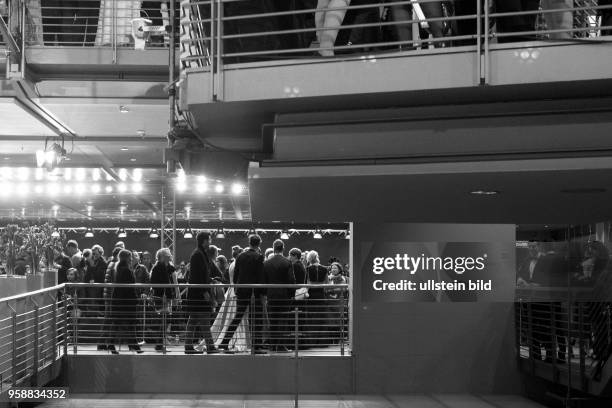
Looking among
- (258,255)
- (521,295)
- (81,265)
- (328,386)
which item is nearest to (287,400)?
(328,386)

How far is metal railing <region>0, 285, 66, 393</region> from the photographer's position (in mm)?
9875

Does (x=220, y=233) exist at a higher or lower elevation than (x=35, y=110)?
lower

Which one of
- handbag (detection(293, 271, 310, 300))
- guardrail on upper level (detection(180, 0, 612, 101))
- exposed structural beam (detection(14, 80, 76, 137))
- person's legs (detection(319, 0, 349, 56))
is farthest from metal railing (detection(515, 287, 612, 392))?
exposed structural beam (detection(14, 80, 76, 137))

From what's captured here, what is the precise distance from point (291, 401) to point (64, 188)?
1129cm

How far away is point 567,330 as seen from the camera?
11.0 meters

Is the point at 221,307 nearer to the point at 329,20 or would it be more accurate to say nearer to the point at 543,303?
the point at 543,303

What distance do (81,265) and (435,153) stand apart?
482 inches

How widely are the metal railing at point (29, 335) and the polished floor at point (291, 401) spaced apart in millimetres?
643

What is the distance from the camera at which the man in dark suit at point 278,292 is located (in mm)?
12836

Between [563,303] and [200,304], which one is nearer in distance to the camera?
[563,303]

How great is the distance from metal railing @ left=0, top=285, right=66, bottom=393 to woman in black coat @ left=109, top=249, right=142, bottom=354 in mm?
768

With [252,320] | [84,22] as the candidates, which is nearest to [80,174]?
[84,22]

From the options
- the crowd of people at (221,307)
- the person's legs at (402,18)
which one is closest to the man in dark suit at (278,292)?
the crowd of people at (221,307)

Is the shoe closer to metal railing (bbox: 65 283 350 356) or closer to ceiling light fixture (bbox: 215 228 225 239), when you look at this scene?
metal railing (bbox: 65 283 350 356)
